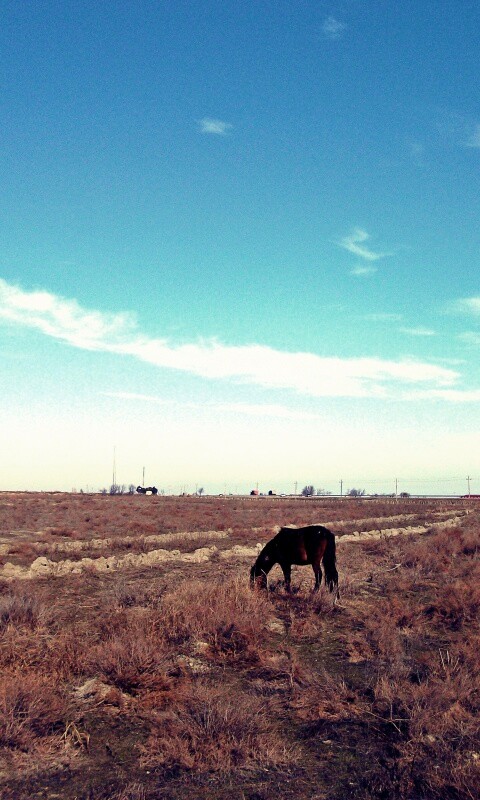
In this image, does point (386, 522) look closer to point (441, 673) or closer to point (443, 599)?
point (443, 599)

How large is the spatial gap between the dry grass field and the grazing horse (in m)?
0.58

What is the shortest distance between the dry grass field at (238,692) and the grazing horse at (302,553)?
22.9 inches

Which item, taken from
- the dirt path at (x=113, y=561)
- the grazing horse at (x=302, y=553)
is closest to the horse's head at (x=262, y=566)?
the grazing horse at (x=302, y=553)

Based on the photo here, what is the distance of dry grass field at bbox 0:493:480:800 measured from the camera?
5293 millimetres

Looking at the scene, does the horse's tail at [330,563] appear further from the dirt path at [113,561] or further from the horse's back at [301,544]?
the dirt path at [113,561]

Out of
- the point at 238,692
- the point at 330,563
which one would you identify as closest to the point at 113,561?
the point at 330,563

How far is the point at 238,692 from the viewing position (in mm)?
7359

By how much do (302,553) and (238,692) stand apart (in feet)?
18.8

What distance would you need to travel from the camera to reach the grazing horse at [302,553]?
1270 cm

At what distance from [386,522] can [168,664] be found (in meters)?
36.0

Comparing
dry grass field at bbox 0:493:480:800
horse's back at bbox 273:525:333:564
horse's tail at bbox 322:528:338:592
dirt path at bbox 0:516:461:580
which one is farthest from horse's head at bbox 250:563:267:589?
dirt path at bbox 0:516:461:580

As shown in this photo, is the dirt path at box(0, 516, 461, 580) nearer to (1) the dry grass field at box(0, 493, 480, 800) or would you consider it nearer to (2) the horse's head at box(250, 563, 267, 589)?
→ (1) the dry grass field at box(0, 493, 480, 800)

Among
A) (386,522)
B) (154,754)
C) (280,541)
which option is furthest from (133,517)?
(154,754)

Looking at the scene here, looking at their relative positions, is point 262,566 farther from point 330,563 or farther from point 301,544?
point 330,563
